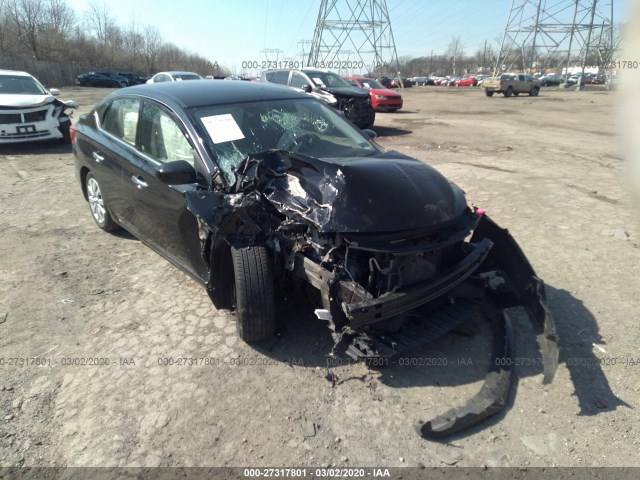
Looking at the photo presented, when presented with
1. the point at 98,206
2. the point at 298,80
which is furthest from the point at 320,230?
the point at 298,80

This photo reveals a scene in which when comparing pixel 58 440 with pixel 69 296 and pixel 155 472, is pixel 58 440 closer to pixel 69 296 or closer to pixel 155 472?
pixel 155 472

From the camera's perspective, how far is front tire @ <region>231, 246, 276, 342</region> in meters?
2.95

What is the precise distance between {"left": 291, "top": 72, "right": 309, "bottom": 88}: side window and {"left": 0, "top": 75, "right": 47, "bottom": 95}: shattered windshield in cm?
668

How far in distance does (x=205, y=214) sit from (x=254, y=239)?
1.19 feet

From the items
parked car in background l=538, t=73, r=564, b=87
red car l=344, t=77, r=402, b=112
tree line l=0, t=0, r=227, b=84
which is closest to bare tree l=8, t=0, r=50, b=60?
Answer: tree line l=0, t=0, r=227, b=84

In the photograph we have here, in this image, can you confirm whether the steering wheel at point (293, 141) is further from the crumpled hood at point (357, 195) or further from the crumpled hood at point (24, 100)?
the crumpled hood at point (24, 100)

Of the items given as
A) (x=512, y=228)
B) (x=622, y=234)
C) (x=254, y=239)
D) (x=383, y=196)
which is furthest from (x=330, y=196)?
(x=622, y=234)

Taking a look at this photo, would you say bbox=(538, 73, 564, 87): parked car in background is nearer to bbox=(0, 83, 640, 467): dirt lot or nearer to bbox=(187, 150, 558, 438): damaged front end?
bbox=(0, 83, 640, 467): dirt lot

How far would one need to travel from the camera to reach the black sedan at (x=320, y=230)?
2734 mm

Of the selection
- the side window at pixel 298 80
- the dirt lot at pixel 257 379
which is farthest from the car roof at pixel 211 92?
the side window at pixel 298 80

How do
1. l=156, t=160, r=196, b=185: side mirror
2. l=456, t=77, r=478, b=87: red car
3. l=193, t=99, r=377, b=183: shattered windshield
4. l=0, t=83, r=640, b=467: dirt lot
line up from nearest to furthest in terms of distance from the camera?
l=0, t=83, r=640, b=467: dirt lot, l=156, t=160, r=196, b=185: side mirror, l=193, t=99, r=377, b=183: shattered windshield, l=456, t=77, r=478, b=87: red car

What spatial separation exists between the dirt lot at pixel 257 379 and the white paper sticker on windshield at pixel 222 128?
137 centimetres

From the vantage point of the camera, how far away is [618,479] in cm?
222

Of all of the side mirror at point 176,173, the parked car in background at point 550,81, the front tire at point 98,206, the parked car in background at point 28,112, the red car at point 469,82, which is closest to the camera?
the side mirror at point 176,173
